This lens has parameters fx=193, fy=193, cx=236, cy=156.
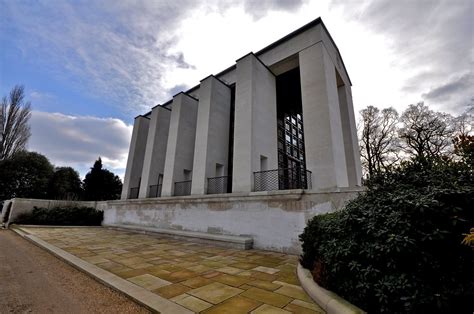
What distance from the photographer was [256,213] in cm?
677

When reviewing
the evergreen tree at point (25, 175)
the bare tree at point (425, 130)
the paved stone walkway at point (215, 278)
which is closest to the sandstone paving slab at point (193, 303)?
the paved stone walkway at point (215, 278)

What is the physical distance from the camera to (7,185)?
1950 cm

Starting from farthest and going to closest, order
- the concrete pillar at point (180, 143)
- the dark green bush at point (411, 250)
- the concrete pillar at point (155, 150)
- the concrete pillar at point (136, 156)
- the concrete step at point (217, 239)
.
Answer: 1. the concrete pillar at point (136, 156)
2. the concrete pillar at point (155, 150)
3. the concrete pillar at point (180, 143)
4. the concrete step at point (217, 239)
5. the dark green bush at point (411, 250)

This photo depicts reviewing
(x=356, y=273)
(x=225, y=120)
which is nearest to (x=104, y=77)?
(x=225, y=120)

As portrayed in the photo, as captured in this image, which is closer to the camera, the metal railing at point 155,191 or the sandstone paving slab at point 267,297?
the sandstone paving slab at point 267,297

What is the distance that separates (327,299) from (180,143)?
10.7 meters

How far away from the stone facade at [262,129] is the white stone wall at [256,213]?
0.57m

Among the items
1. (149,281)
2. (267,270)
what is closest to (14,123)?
(149,281)

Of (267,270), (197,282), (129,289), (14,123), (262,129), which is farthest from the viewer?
(14,123)

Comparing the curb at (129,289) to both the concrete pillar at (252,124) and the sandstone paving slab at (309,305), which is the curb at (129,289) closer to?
the sandstone paving slab at (309,305)

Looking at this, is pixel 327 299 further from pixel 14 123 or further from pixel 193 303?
pixel 14 123

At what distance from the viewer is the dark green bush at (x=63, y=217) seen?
494 inches

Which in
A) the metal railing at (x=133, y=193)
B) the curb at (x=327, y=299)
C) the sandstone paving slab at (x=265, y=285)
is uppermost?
the metal railing at (x=133, y=193)

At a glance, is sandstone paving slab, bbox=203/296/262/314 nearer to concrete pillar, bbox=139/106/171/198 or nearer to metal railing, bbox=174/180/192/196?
metal railing, bbox=174/180/192/196
